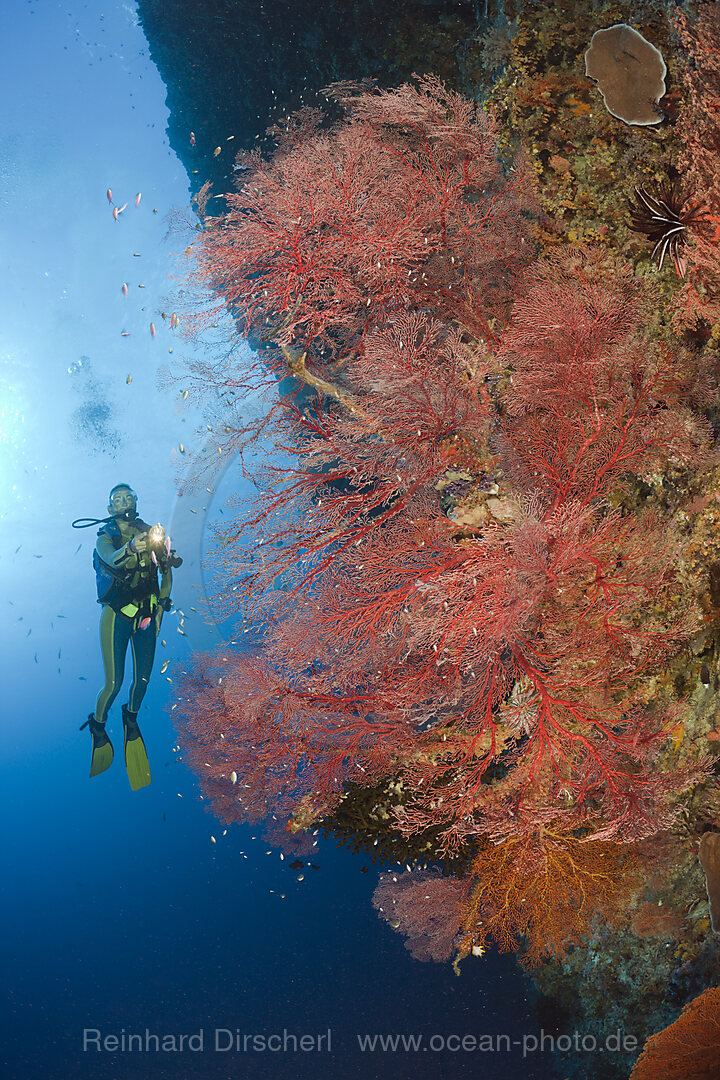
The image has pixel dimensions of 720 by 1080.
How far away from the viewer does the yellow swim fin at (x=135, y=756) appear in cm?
657

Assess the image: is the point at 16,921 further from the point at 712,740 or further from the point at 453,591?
the point at 712,740

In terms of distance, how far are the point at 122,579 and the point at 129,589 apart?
146mm

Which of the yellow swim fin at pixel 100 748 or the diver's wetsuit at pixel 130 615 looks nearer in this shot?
the diver's wetsuit at pixel 130 615

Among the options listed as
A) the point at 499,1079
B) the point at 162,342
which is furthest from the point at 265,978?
the point at 162,342

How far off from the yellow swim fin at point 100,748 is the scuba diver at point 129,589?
18mm

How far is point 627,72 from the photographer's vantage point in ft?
10.0

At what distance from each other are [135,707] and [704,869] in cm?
573

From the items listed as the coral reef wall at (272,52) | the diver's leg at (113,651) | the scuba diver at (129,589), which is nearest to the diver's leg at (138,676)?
the scuba diver at (129,589)

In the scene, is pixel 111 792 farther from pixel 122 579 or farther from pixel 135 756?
pixel 122 579

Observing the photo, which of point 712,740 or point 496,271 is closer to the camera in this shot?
point 712,740

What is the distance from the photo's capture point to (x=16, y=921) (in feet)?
21.8

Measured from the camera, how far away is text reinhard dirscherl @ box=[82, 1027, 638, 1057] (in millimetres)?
5004

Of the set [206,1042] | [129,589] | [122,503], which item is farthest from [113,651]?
[206,1042]

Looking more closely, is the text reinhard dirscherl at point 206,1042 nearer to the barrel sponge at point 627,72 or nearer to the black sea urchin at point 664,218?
the black sea urchin at point 664,218
